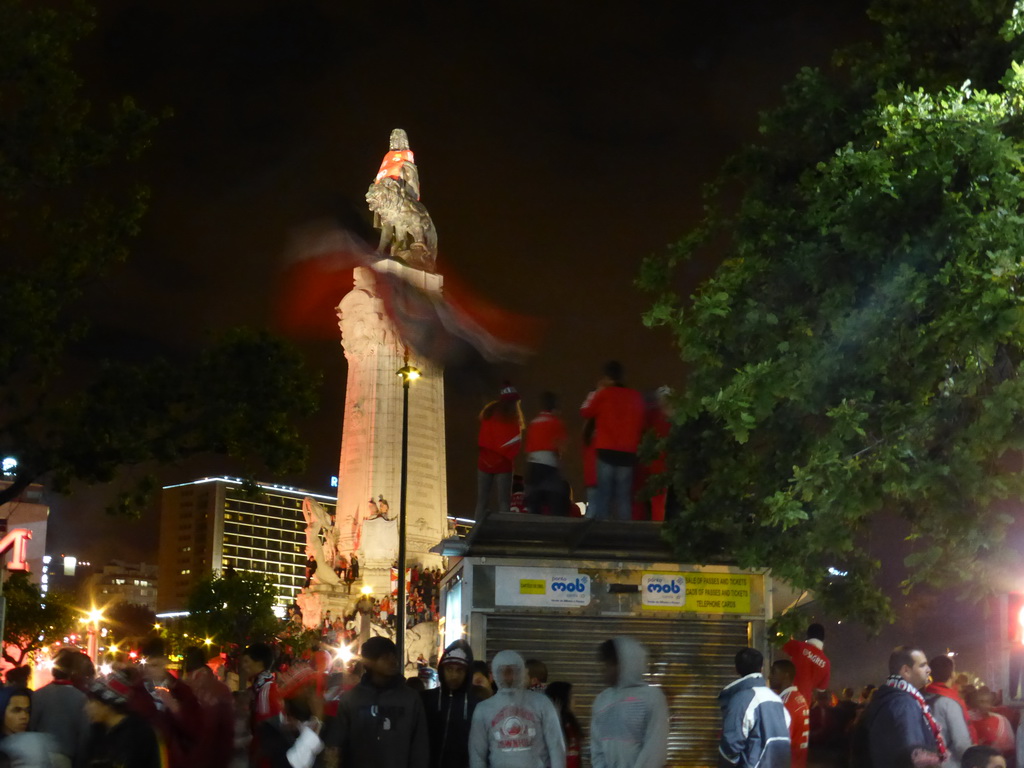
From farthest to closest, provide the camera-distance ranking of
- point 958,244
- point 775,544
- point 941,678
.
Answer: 1. point 775,544
2. point 958,244
3. point 941,678

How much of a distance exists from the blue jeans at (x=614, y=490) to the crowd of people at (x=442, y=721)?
4307 millimetres

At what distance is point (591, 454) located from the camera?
47.9 ft

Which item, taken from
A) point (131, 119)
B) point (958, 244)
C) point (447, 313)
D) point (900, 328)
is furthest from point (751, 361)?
point (447, 313)

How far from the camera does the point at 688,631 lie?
12898 mm

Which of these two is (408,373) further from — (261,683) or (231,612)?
(231,612)

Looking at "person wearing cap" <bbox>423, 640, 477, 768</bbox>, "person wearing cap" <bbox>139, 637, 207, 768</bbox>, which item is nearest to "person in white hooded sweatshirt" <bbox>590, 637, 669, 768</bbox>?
"person wearing cap" <bbox>423, 640, 477, 768</bbox>

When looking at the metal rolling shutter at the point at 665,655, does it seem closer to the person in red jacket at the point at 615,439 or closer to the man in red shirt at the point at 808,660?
the man in red shirt at the point at 808,660

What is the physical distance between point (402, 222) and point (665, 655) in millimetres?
52421

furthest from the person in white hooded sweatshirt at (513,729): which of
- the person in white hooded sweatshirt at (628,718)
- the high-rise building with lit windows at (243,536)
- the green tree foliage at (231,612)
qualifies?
the high-rise building with lit windows at (243,536)

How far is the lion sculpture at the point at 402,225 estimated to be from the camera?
62906mm

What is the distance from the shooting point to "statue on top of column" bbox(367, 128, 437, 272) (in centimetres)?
6288

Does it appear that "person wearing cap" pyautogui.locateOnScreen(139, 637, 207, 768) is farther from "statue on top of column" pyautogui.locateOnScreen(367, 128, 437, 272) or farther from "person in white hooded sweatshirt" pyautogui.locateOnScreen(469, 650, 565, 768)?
"statue on top of column" pyautogui.locateOnScreen(367, 128, 437, 272)

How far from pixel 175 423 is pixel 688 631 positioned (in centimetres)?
787

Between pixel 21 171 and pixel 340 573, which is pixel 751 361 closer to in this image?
pixel 21 171
